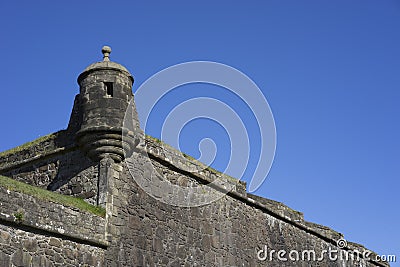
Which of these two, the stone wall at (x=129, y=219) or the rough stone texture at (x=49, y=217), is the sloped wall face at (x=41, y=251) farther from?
the rough stone texture at (x=49, y=217)

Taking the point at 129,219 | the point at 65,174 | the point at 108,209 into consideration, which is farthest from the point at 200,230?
the point at 65,174

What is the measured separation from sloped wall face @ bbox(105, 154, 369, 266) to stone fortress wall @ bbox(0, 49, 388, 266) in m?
0.02

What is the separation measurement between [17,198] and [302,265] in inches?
425

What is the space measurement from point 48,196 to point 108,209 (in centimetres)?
126

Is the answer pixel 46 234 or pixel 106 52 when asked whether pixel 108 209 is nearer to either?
pixel 46 234

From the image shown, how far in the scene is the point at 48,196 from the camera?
962cm

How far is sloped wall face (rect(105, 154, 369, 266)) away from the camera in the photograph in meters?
10.9

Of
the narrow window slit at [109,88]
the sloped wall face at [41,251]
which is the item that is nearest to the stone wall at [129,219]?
the sloped wall face at [41,251]

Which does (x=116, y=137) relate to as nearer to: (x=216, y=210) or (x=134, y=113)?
(x=134, y=113)

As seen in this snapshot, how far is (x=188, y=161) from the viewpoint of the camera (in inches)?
525

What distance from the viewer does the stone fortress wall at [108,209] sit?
9.12 m

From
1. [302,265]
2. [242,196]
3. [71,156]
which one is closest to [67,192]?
[71,156]

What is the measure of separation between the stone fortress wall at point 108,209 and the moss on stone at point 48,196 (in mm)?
26

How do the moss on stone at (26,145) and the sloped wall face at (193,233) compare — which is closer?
the sloped wall face at (193,233)
